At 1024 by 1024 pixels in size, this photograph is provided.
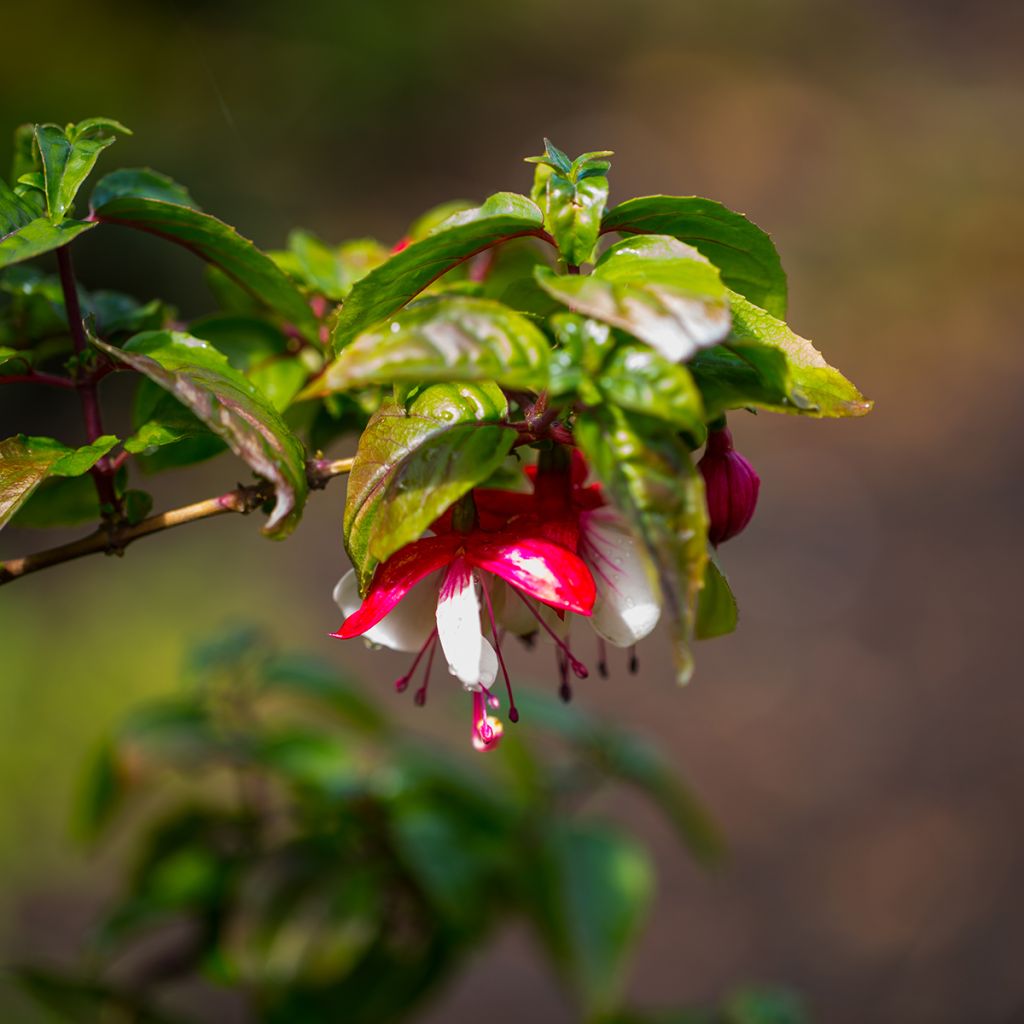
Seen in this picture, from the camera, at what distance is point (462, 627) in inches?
16.7

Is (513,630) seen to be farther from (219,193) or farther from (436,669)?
(219,193)

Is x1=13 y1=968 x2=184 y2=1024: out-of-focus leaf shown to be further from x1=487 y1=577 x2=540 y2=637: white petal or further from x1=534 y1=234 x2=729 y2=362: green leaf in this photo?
x1=534 y1=234 x2=729 y2=362: green leaf

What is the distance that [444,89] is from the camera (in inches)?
142

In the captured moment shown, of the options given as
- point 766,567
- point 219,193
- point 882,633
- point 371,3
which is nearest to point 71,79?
point 219,193

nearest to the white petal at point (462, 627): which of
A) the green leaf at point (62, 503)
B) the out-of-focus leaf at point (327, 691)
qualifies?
the green leaf at point (62, 503)

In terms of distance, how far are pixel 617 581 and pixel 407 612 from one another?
0.30ft

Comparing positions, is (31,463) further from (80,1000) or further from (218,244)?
(80,1000)

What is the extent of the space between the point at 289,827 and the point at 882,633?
5.29ft

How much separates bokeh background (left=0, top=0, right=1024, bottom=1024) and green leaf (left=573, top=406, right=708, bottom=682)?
0.63 metres

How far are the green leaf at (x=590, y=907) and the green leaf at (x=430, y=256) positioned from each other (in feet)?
1.66

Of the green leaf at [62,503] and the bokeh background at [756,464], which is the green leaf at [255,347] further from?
the bokeh background at [756,464]

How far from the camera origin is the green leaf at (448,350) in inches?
13.2

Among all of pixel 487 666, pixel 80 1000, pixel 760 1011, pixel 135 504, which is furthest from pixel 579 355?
pixel 760 1011

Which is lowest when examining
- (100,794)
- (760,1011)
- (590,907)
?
(760,1011)
